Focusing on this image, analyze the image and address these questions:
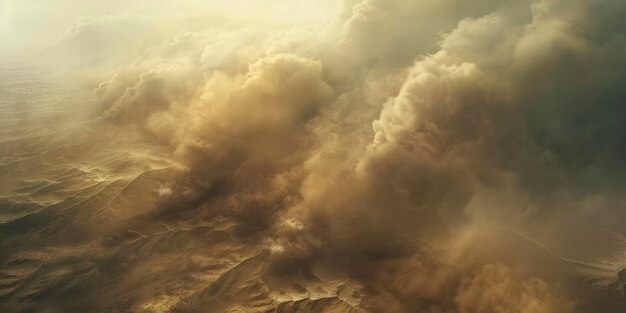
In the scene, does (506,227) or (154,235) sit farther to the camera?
(154,235)

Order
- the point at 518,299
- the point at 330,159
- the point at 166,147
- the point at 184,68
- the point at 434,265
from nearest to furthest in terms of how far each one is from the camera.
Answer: the point at 518,299
the point at 434,265
the point at 330,159
the point at 166,147
the point at 184,68

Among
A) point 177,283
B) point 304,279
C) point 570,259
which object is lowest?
point 177,283

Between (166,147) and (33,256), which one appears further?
(166,147)

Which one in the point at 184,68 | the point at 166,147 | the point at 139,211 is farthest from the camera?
the point at 184,68

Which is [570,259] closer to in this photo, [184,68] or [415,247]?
[415,247]

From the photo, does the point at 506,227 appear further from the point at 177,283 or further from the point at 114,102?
the point at 114,102

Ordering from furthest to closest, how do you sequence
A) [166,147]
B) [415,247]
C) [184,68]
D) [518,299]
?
1. [184,68]
2. [166,147]
3. [415,247]
4. [518,299]

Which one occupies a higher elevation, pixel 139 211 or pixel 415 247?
pixel 415 247

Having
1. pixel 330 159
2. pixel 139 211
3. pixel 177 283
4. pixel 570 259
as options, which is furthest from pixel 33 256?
→ pixel 570 259

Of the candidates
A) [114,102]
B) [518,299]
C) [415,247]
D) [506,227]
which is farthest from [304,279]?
[114,102]
